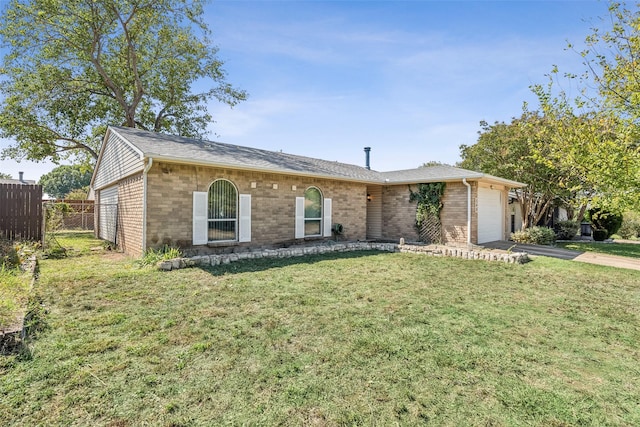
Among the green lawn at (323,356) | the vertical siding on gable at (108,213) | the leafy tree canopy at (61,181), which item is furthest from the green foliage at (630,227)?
the leafy tree canopy at (61,181)

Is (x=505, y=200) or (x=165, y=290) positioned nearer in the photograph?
(x=165, y=290)

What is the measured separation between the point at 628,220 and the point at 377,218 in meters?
18.3

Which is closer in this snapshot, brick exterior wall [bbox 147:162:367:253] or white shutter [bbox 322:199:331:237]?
brick exterior wall [bbox 147:162:367:253]

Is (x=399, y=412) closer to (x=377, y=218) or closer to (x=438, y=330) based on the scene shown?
(x=438, y=330)

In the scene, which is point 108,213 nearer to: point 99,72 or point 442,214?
point 99,72

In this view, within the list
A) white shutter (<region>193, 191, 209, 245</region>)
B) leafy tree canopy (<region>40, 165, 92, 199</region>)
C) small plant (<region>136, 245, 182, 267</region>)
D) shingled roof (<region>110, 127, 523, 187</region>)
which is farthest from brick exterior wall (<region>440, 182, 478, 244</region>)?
leafy tree canopy (<region>40, 165, 92, 199</region>)

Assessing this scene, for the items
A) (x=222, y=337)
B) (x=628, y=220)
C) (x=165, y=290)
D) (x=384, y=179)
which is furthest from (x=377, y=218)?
(x=628, y=220)

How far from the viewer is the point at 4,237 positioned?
1047 cm

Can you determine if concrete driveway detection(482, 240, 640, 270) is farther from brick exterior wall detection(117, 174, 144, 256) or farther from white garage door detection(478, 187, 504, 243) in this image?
brick exterior wall detection(117, 174, 144, 256)

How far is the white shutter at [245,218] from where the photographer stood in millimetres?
9852

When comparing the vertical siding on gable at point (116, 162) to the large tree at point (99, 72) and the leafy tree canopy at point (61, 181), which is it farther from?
the leafy tree canopy at point (61, 181)

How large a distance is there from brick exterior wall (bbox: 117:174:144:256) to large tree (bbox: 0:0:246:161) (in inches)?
447

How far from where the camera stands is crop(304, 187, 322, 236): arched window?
1180cm

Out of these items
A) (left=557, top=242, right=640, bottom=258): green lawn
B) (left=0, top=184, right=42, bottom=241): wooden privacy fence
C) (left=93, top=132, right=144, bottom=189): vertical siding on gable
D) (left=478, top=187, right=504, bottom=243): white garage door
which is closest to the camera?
(left=93, top=132, right=144, bottom=189): vertical siding on gable
